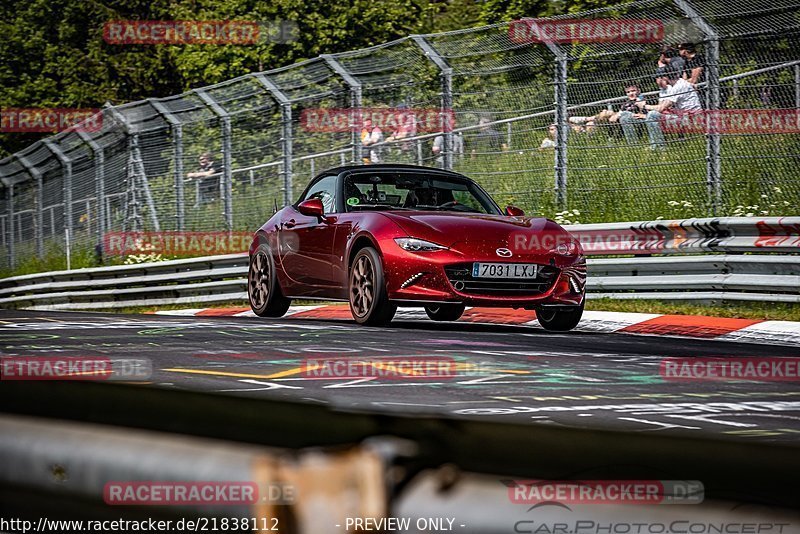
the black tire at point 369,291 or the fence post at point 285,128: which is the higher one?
the fence post at point 285,128

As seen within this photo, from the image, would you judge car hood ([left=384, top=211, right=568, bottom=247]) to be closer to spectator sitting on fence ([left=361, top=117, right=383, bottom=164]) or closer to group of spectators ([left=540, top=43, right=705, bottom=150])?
group of spectators ([left=540, top=43, right=705, bottom=150])

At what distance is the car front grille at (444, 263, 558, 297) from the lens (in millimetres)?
10305

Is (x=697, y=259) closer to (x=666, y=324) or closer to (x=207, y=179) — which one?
(x=666, y=324)

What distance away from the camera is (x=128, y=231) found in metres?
24.2

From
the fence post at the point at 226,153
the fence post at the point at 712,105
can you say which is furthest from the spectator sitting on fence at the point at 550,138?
the fence post at the point at 226,153

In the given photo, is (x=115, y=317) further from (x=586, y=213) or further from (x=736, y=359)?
(x=736, y=359)

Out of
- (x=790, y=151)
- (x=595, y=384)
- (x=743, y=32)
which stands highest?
(x=743, y=32)

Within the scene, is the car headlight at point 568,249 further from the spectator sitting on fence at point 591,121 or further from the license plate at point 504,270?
the spectator sitting on fence at point 591,121

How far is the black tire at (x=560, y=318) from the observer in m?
11.1

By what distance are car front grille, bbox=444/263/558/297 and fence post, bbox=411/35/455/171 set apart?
669cm

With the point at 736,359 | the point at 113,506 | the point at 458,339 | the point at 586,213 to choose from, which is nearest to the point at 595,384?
the point at 736,359

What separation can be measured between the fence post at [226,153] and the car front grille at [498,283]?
33.7 feet

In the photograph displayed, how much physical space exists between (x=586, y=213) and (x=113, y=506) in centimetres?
1412

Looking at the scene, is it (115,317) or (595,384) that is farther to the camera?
(115,317)
